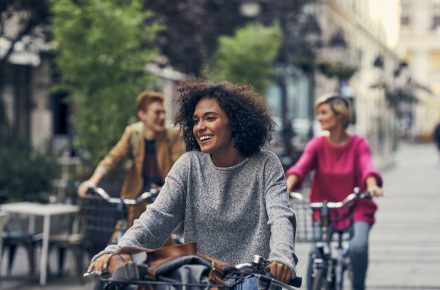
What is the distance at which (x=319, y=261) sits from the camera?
7.23 metres

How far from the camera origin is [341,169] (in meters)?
7.49

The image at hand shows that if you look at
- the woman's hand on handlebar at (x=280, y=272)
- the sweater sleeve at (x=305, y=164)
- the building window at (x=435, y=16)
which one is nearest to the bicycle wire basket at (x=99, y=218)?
the sweater sleeve at (x=305, y=164)

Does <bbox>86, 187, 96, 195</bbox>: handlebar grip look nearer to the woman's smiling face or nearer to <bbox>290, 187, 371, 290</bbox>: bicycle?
<bbox>290, 187, 371, 290</bbox>: bicycle

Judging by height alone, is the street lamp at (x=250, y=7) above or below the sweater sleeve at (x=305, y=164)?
above

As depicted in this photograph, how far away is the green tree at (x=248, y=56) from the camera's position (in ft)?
70.0

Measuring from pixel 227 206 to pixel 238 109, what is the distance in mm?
411

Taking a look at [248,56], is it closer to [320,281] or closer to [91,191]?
[91,191]

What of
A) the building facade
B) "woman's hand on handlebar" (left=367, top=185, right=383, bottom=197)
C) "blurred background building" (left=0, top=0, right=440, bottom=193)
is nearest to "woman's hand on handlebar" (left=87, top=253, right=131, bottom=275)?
"blurred background building" (left=0, top=0, right=440, bottom=193)

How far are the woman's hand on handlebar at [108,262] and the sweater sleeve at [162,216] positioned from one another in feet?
0.59

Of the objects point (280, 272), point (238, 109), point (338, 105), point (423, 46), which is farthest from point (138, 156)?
point (423, 46)

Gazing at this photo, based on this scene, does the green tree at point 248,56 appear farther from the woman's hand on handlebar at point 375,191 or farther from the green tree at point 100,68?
the woman's hand on handlebar at point 375,191

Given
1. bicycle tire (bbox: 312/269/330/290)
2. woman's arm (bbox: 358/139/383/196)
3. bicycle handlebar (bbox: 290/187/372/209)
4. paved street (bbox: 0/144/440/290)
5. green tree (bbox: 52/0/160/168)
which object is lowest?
paved street (bbox: 0/144/440/290)

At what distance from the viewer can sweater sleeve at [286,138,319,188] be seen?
24.0 feet

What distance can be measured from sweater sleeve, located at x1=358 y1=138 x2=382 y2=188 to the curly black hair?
2.59 m
